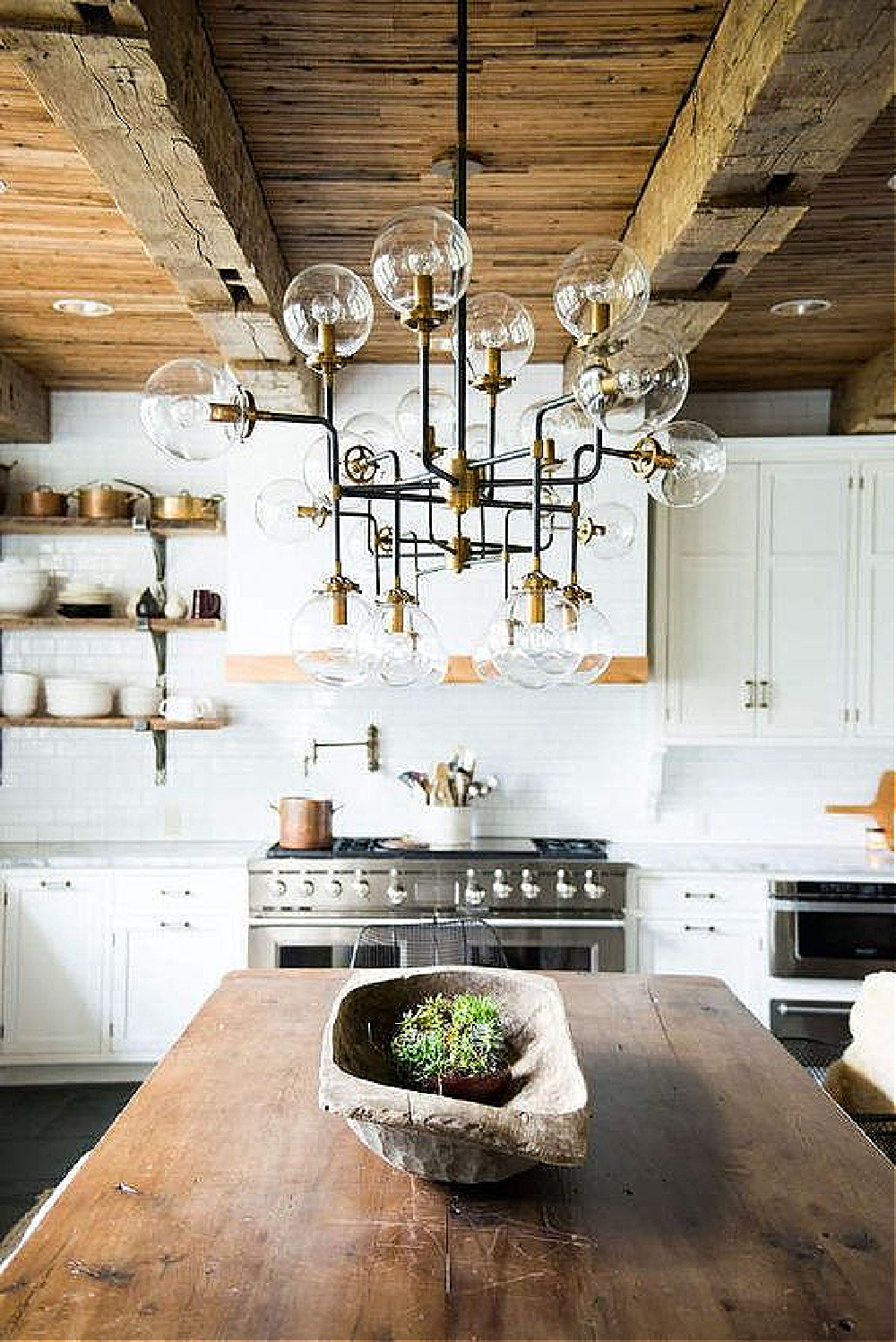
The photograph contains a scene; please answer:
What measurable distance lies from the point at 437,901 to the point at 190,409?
3079mm

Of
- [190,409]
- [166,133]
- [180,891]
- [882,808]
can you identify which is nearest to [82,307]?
[166,133]

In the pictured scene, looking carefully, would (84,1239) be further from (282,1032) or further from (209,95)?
(209,95)

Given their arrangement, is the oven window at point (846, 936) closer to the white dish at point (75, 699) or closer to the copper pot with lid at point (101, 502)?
the white dish at point (75, 699)

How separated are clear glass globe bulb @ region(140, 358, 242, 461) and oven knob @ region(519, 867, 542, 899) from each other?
2.99m

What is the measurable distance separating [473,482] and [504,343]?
0.28 metres

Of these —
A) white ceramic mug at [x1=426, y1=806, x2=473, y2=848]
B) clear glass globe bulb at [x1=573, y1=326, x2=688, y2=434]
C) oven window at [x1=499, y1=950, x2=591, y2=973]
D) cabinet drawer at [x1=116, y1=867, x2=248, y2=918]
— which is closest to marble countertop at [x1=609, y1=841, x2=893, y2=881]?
oven window at [x1=499, y1=950, x2=591, y2=973]

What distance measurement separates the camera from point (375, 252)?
1.81m

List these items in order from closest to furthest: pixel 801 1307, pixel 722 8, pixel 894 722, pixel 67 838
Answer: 1. pixel 801 1307
2. pixel 722 8
3. pixel 894 722
4. pixel 67 838

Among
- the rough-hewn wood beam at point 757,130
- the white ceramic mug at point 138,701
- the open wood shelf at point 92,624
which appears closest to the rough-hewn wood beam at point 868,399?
the rough-hewn wood beam at point 757,130

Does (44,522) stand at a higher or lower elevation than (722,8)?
lower

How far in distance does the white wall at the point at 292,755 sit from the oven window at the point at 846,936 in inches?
27.2

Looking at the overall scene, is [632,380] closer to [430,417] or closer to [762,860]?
[430,417]

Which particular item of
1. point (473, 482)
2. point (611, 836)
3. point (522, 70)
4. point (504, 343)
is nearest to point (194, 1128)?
point (473, 482)

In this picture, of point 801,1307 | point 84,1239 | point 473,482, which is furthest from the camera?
point 473,482
